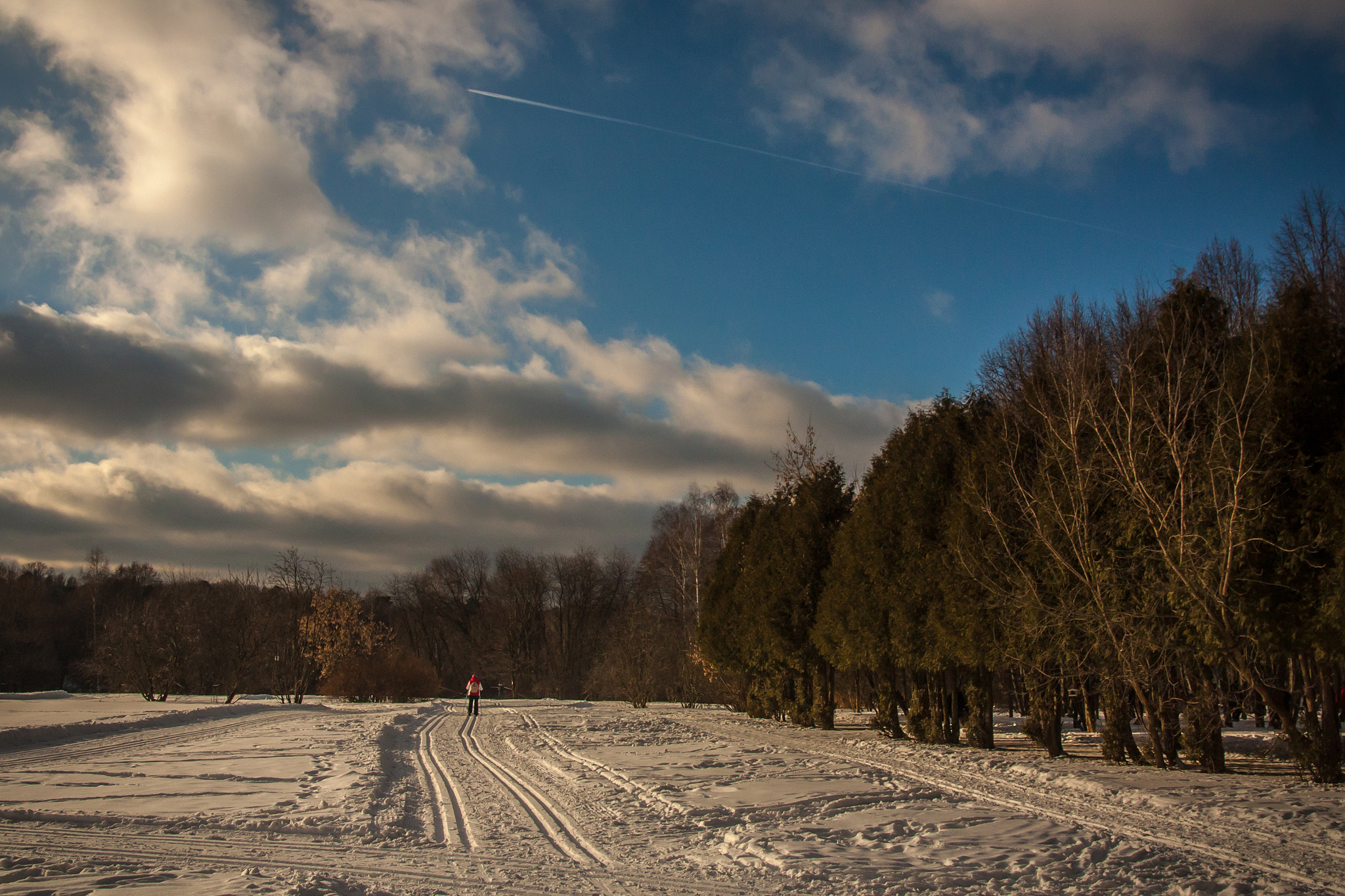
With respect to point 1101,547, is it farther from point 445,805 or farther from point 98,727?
point 98,727

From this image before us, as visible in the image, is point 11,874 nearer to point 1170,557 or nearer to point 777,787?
point 777,787

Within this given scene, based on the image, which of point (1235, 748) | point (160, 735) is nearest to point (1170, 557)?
point (1235, 748)

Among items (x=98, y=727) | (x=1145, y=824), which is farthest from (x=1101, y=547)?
(x=98, y=727)

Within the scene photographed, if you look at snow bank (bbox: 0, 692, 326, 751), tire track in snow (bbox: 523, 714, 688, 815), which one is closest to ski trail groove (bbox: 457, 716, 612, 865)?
tire track in snow (bbox: 523, 714, 688, 815)

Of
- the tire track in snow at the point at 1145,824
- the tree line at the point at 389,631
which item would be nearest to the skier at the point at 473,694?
the tree line at the point at 389,631

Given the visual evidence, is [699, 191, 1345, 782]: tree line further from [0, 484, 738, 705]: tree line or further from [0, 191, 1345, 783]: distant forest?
[0, 484, 738, 705]: tree line

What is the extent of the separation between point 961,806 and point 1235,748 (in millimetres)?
11602

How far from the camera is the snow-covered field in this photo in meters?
6.75

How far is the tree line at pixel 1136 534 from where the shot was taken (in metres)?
11.6

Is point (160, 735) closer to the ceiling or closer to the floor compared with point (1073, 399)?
closer to the floor

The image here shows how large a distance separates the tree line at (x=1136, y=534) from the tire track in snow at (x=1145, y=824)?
3237mm

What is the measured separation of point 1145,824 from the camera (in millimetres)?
8734

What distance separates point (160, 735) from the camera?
2139 cm

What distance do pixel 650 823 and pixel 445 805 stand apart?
2913 millimetres
